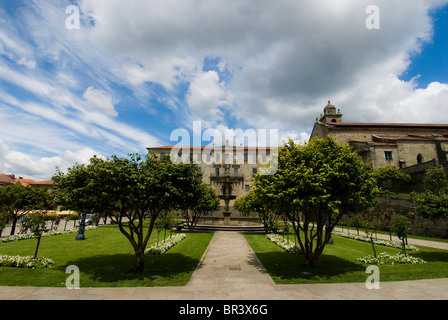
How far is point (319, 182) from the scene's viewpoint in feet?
32.7

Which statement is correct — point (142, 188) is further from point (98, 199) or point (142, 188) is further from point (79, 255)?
point (79, 255)

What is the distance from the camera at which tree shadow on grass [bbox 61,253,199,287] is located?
891cm

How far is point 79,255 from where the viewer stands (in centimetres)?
1401

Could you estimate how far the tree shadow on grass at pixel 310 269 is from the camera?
373 inches

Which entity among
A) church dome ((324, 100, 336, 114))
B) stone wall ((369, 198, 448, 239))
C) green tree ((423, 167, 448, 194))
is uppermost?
church dome ((324, 100, 336, 114))

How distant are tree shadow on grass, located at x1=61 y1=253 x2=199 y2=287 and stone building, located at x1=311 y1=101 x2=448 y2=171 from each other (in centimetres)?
4270

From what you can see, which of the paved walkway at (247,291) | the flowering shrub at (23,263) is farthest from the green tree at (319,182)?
the flowering shrub at (23,263)

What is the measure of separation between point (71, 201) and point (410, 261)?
62.0 ft

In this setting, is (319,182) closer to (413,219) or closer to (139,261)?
(139,261)

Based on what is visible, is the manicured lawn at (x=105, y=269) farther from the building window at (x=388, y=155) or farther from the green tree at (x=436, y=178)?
the building window at (x=388, y=155)

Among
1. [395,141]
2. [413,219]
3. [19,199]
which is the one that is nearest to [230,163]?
[395,141]

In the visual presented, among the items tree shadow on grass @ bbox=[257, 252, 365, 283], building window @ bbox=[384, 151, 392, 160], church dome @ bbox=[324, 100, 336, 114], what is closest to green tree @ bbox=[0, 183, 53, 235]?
tree shadow on grass @ bbox=[257, 252, 365, 283]

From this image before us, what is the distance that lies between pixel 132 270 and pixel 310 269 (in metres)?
9.13

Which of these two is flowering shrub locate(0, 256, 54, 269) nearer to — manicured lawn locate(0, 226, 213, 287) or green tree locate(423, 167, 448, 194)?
manicured lawn locate(0, 226, 213, 287)
